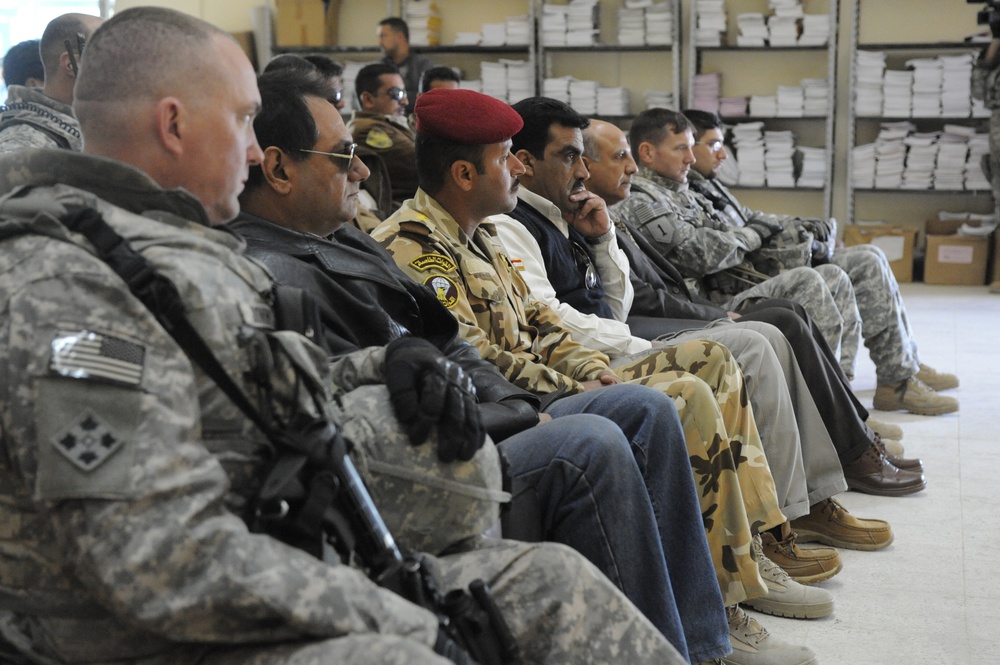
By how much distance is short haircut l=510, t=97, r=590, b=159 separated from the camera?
8.91 feet

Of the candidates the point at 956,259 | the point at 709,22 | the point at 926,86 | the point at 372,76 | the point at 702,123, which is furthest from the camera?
the point at 709,22

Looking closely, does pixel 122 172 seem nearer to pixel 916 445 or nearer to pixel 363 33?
pixel 916 445

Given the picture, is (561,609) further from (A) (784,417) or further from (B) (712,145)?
(B) (712,145)

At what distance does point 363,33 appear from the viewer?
760 centimetres

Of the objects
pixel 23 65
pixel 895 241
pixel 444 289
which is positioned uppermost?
pixel 23 65

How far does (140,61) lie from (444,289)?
958 mm

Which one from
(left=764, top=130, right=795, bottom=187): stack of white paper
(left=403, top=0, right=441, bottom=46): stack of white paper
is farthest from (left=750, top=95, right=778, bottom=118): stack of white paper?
(left=403, top=0, right=441, bottom=46): stack of white paper

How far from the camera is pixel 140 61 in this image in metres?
1.13

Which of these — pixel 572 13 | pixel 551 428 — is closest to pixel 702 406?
pixel 551 428

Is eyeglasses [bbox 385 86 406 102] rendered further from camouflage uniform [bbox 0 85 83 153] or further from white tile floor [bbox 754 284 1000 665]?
white tile floor [bbox 754 284 1000 665]

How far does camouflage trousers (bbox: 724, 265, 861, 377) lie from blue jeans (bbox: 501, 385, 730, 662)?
1.87 m

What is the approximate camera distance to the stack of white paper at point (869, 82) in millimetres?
6754

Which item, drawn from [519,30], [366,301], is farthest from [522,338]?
[519,30]

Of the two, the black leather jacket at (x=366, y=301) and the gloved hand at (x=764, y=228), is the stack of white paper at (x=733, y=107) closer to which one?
the gloved hand at (x=764, y=228)
